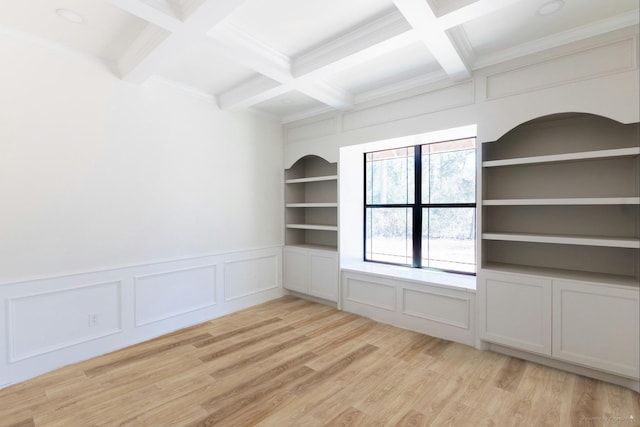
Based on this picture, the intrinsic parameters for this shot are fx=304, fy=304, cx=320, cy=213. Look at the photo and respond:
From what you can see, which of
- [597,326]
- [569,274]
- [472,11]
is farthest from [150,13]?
[597,326]

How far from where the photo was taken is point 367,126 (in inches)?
152

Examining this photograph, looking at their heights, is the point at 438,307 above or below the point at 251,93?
below

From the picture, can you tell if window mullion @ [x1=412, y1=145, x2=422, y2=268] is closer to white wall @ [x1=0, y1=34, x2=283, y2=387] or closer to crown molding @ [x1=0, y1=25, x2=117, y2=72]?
white wall @ [x1=0, y1=34, x2=283, y2=387]

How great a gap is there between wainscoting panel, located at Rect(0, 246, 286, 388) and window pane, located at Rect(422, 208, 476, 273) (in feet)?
8.20

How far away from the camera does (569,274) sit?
2.67 m

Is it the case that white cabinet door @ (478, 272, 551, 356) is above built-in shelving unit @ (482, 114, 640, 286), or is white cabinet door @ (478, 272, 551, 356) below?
below

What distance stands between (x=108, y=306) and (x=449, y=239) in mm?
3889

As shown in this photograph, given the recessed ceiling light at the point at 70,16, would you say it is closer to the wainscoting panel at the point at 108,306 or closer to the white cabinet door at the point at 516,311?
the wainscoting panel at the point at 108,306

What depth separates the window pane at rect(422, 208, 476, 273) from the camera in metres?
3.74

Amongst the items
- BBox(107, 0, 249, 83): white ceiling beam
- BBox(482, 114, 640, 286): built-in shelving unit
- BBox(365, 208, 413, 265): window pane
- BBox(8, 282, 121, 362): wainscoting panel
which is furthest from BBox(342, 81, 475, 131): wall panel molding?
BBox(8, 282, 121, 362): wainscoting panel

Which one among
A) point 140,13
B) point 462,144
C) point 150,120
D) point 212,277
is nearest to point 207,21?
point 140,13

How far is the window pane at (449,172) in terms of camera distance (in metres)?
3.73

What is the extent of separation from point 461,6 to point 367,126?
191 centimetres

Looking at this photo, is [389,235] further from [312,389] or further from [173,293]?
[173,293]
